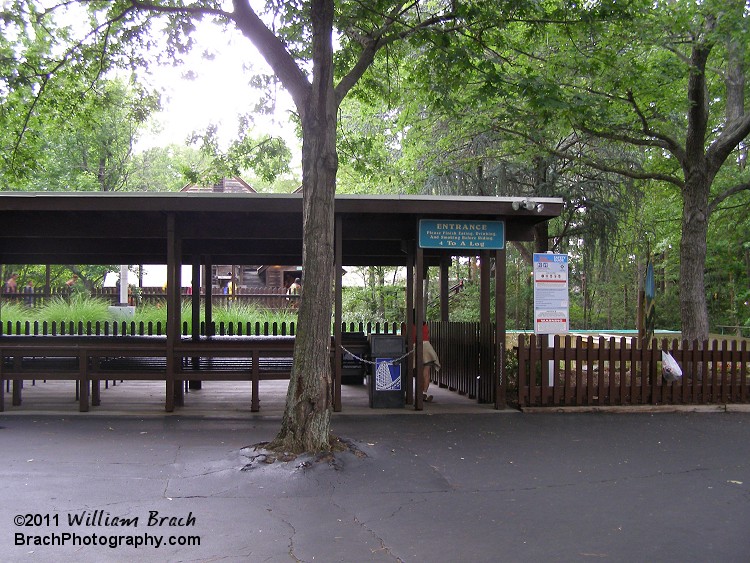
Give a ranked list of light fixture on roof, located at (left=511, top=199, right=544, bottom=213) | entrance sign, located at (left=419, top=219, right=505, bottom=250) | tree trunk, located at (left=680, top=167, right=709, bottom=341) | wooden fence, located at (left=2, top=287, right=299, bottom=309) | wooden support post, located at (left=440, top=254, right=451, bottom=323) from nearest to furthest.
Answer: light fixture on roof, located at (left=511, top=199, right=544, bottom=213), entrance sign, located at (left=419, top=219, right=505, bottom=250), tree trunk, located at (left=680, top=167, right=709, bottom=341), wooden support post, located at (left=440, top=254, right=451, bottom=323), wooden fence, located at (left=2, top=287, right=299, bottom=309)

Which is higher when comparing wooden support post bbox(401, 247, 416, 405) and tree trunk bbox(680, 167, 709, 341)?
tree trunk bbox(680, 167, 709, 341)

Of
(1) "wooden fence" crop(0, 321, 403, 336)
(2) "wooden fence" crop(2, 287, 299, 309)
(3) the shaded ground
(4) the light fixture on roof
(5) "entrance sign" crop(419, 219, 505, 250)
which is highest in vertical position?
(4) the light fixture on roof

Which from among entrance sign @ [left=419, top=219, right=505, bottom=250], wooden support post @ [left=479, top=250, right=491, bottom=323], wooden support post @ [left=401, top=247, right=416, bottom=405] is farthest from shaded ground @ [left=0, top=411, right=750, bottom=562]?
entrance sign @ [left=419, top=219, right=505, bottom=250]

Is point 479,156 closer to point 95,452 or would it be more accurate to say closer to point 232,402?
point 232,402

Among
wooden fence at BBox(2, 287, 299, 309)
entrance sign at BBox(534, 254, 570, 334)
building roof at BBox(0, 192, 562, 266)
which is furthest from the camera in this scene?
wooden fence at BBox(2, 287, 299, 309)

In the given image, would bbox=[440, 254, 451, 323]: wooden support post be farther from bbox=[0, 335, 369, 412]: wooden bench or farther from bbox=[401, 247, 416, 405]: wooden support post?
bbox=[0, 335, 369, 412]: wooden bench

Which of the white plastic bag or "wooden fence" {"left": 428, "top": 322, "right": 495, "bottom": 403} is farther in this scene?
"wooden fence" {"left": 428, "top": 322, "right": 495, "bottom": 403}

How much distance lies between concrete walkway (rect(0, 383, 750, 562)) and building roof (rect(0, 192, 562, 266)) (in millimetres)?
3166

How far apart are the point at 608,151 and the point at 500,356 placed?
340 inches

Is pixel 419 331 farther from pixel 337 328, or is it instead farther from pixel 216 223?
pixel 216 223

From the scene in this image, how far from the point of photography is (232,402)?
1086 cm

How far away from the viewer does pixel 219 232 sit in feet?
37.4

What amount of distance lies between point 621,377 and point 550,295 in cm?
188

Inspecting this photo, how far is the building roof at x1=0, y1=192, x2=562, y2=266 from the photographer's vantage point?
918 cm
